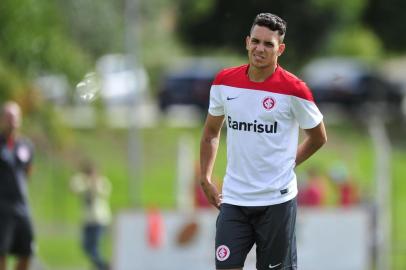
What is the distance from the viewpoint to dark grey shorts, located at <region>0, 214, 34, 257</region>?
10500mm

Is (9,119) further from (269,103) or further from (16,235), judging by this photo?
(269,103)

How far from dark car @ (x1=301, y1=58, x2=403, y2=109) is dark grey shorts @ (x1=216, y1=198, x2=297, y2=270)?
27.9 meters

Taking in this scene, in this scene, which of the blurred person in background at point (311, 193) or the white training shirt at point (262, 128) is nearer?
the white training shirt at point (262, 128)

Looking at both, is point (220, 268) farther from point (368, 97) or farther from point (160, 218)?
point (368, 97)

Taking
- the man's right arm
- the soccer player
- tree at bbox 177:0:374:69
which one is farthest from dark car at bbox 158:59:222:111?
the soccer player

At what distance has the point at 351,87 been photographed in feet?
116

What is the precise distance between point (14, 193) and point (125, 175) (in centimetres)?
1443

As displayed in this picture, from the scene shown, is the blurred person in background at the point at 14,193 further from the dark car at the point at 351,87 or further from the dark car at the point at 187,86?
the dark car at the point at 351,87

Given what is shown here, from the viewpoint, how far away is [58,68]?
16547mm

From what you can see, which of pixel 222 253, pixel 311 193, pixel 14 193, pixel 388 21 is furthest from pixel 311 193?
pixel 388 21

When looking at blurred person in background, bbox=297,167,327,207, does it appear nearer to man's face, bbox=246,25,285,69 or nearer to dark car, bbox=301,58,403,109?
man's face, bbox=246,25,285,69

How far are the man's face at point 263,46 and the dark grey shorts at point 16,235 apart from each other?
14.6ft

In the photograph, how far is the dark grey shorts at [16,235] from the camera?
10.5 meters

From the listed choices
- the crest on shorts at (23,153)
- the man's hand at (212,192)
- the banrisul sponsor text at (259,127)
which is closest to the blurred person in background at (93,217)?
the crest on shorts at (23,153)
